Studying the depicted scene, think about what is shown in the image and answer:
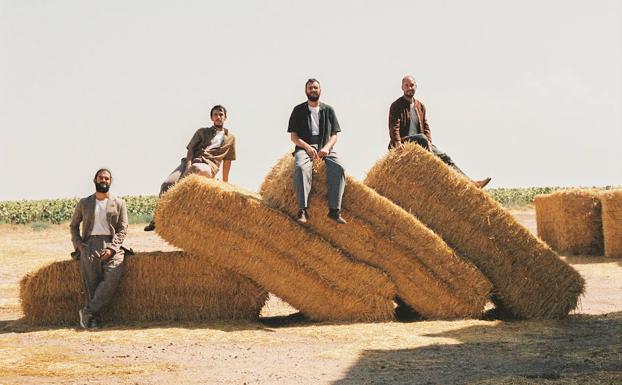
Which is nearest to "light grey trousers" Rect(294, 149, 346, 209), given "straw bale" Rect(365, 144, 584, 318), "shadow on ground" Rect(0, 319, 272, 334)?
"straw bale" Rect(365, 144, 584, 318)

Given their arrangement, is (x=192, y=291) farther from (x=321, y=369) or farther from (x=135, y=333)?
(x=321, y=369)

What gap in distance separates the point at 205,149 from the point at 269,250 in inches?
66.7

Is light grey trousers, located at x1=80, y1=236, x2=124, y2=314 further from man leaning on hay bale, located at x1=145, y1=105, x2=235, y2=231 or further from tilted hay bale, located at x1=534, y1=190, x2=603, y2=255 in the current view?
tilted hay bale, located at x1=534, y1=190, x2=603, y2=255

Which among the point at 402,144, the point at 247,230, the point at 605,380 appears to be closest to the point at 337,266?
the point at 247,230

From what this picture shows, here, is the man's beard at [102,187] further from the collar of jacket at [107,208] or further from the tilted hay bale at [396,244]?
the tilted hay bale at [396,244]

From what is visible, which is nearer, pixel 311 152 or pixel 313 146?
pixel 311 152

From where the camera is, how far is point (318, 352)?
7.63m

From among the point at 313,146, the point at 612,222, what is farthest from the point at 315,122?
the point at 612,222

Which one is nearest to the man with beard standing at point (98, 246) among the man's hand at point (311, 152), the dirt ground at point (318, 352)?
the dirt ground at point (318, 352)

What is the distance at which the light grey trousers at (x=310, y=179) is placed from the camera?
895cm

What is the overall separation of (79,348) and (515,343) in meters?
4.30

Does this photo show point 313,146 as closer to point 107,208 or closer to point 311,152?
point 311,152

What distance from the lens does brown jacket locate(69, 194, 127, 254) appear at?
9273 mm

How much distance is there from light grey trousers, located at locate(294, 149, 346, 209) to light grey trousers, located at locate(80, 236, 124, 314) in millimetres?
2240
